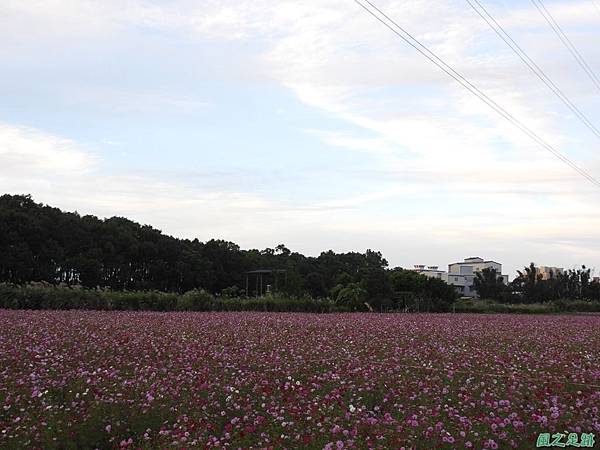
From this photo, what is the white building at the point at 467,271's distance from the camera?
434ft

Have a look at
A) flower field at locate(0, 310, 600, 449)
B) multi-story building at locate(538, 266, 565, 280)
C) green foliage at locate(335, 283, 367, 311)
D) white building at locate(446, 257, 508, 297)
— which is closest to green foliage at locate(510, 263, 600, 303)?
multi-story building at locate(538, 266, 565, 280)

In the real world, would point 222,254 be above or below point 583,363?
above

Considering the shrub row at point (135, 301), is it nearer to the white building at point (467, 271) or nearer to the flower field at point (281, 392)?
the flower field at point (281, 392)

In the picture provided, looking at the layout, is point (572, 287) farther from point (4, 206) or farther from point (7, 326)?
point (7, 326)

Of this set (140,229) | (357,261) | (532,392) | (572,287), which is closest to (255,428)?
(532,392)

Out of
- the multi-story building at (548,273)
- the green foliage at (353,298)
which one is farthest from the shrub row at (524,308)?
the multi-story building at (548,273)

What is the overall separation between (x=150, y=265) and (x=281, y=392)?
5726 centimetres

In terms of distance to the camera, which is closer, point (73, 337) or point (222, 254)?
point (73, 337)

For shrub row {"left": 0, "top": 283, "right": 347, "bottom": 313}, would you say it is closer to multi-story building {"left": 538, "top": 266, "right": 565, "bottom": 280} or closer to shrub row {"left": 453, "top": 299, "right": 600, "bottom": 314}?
shrub row {"left": 453, "top": 299, "right": 600, "bottom": 314}

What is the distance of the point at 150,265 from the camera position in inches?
2514

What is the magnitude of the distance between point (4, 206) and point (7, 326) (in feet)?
141

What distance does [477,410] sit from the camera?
750 centimetres

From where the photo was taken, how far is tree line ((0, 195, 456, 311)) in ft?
131

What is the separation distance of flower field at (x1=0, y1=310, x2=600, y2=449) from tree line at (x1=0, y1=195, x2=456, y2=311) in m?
24.3
